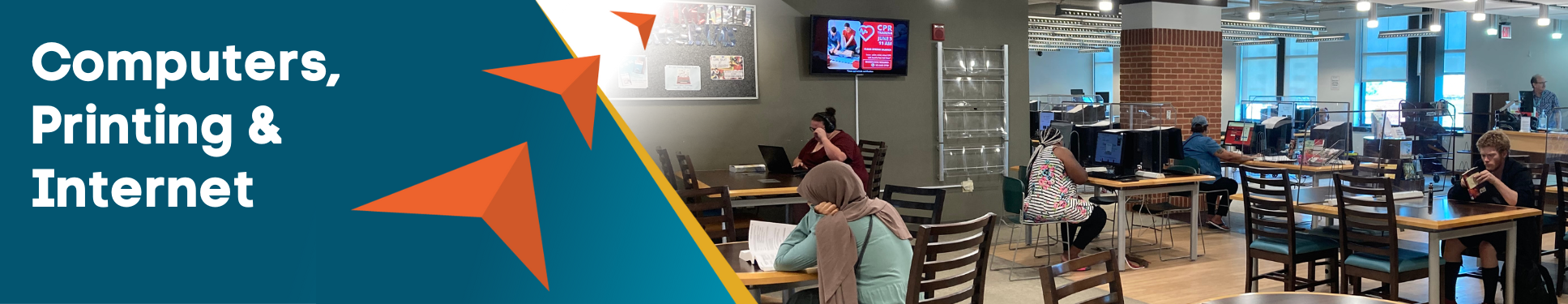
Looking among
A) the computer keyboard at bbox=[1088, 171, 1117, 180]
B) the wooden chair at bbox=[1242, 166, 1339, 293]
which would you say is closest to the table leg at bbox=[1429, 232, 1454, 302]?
the wooden chair at bbox=[1242, 166, 1339, 293]

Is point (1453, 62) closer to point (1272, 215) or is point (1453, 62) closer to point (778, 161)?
point (1272, 215)

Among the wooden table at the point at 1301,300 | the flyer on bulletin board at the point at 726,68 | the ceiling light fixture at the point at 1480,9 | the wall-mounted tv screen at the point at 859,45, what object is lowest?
the wooden table at the point at 1301,300

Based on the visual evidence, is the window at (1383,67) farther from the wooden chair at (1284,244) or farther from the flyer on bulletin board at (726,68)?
the flyer on bulletin board at (726,68)

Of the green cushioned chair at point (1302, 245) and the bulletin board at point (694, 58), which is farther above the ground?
the bulletin board at point (694, 58)

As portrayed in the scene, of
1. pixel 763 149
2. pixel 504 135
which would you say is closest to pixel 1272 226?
pixel 763 149

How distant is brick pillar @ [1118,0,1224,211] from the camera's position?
28.3ft

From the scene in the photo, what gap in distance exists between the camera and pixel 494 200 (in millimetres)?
4309

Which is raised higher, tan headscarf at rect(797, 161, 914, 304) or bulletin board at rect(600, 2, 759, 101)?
bulletin board at rect(600, 2, 759, 101)

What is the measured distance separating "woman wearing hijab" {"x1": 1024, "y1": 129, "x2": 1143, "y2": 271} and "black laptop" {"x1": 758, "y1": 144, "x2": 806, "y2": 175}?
1515 mm

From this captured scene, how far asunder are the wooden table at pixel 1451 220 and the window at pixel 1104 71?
1807 cm

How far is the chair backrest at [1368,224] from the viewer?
4281 millimetres

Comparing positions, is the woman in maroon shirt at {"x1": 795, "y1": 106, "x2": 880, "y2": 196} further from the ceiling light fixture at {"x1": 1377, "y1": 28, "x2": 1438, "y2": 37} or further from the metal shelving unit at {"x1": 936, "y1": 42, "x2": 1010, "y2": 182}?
the ceiling light fixture at {"x1": 1377, "y1": 28, "x2": 1438, "y2": 37}

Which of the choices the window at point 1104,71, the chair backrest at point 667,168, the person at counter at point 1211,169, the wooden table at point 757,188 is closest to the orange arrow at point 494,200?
the wooden table at point 757,188

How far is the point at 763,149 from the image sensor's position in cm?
668
